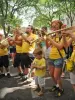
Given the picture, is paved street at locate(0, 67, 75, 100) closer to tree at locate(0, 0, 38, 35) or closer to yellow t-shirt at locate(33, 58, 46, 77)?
yellow t-shirt at locate(33, 58, 46, 77)

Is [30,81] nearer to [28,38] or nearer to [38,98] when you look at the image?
[28,38]

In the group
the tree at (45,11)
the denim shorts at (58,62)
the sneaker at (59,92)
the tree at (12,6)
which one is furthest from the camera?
the tree at (45,11)

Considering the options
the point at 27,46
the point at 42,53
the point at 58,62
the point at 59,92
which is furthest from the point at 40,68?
the point at 27,46

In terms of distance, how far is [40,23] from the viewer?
136ft

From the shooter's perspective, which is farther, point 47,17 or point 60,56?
point 47,17

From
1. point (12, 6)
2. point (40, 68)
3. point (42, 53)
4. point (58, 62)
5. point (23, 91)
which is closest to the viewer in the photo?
point (58, 62)

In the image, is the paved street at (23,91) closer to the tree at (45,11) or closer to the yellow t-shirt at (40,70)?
the yellow t-shirt at (40,70)

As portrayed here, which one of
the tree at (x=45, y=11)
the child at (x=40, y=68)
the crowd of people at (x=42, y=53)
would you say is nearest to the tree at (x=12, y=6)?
the tree at (x=45, y=11)

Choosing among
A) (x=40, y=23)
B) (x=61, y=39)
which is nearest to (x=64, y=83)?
(x=61, y=39)

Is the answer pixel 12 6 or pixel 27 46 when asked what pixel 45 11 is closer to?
pixel 12 6

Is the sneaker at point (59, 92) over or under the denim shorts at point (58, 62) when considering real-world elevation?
under

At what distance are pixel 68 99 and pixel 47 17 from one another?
33238 millimetres

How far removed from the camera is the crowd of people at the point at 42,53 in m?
5.59

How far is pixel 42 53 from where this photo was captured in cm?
679
